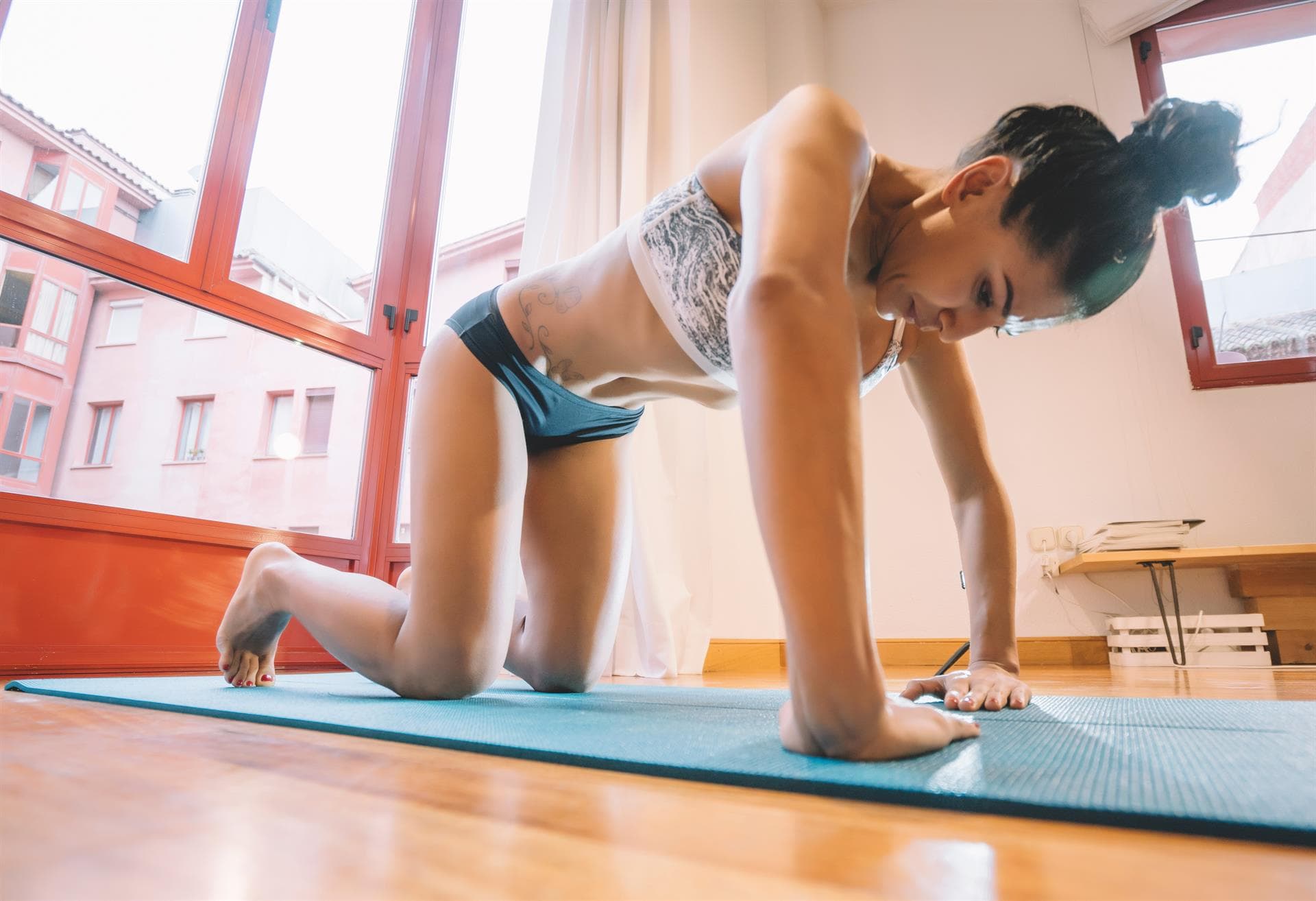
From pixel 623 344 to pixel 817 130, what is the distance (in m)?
0.42

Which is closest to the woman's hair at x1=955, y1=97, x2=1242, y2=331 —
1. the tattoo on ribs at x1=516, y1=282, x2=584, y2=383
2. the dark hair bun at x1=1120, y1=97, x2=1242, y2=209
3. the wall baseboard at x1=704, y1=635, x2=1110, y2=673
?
the dark hair bun at x1=1120, y1=97, x2=1242, y2=209

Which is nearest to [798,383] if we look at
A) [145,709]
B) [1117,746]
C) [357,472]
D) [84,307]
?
[1117,746]

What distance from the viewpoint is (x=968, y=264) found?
2.71ft

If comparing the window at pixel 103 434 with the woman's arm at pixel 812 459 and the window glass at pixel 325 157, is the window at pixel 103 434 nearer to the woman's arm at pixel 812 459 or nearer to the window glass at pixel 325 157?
the window glass at pixel 325 157

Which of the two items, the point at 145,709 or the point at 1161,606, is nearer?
the point at 145,709

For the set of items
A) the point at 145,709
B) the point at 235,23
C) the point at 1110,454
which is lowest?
the point at 145,709

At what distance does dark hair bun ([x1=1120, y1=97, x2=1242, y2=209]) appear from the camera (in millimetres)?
789

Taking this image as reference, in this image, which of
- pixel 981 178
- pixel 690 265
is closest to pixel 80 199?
pixel 690 265

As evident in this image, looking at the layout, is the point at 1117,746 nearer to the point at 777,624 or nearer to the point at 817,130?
the point at 817,130

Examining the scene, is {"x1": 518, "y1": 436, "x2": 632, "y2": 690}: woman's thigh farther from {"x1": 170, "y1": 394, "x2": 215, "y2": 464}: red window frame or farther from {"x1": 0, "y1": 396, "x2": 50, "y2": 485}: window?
{"x1": 170, "y1": 394, "x2": 215, "y2": 464}: red window frame

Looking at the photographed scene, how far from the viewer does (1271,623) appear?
2406mm

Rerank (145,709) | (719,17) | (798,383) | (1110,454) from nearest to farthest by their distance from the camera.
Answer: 1. (798,383)
2. (145,709)
3. (1110,454)
4. (719,17)

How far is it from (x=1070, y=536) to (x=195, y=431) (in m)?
A: 3.00

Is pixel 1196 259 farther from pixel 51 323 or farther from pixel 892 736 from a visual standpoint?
pixel 51 323
